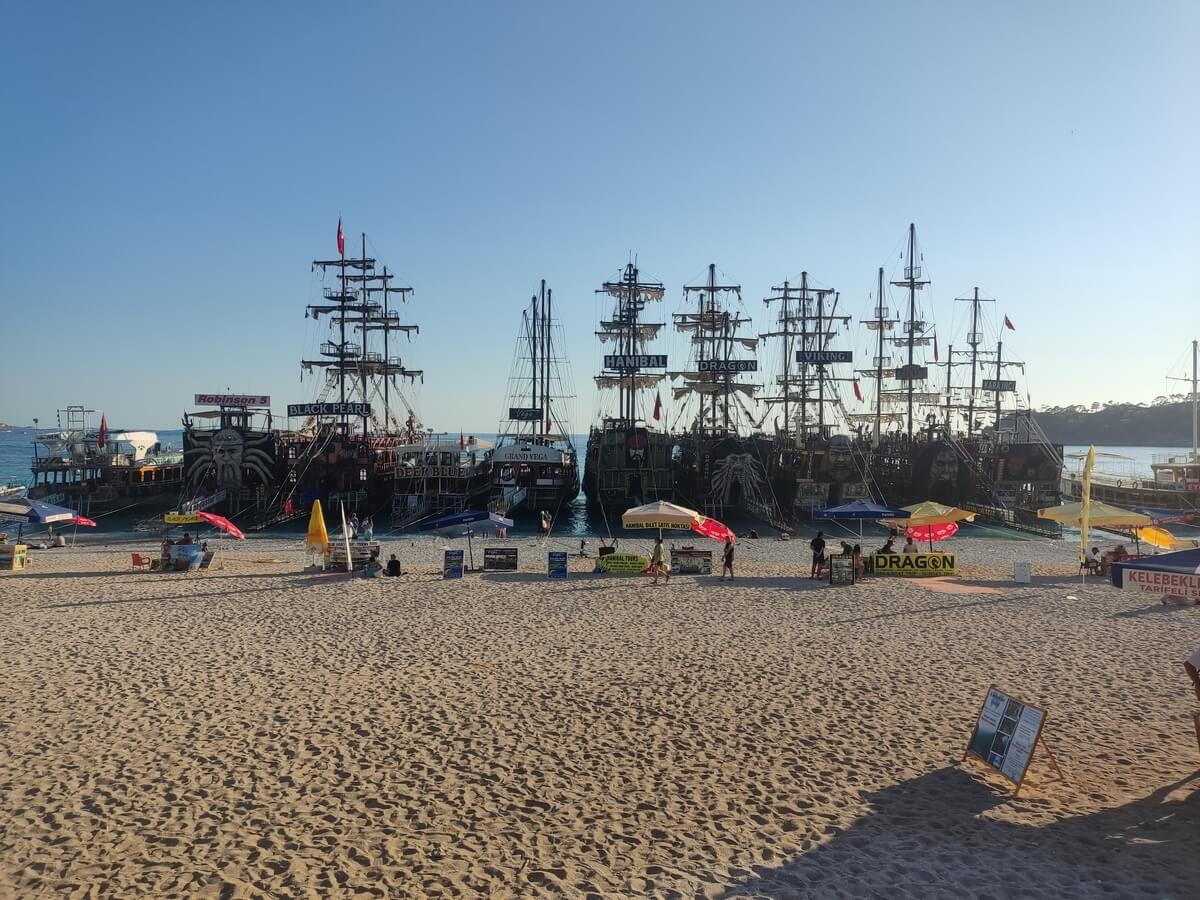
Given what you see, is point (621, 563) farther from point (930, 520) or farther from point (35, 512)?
point (35, 512)

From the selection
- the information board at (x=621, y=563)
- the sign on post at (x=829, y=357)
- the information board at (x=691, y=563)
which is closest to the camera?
the information board at (x=621, y=563)

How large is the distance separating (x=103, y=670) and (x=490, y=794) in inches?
302

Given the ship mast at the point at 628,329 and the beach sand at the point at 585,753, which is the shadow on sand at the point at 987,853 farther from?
the ship mast at the point at 628,329

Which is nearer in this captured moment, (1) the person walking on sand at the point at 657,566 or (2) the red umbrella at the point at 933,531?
(1) the person walking on sand at the point at 657,566

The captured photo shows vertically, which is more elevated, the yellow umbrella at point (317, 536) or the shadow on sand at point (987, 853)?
the yellow umbrella at point (317, 536)


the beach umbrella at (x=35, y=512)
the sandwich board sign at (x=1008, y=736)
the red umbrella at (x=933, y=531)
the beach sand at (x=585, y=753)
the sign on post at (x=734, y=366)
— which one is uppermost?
the sign on post at (x=734, y=366)

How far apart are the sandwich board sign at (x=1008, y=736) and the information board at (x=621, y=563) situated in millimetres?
13632

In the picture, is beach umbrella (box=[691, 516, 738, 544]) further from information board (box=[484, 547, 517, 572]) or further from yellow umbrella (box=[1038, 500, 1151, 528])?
yellow umbrella (box=[1038, 500, 1151, 528])

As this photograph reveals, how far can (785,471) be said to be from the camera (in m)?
52.3

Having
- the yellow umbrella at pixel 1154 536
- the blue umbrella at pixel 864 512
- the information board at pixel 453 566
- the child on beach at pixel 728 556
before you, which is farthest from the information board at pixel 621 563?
the yellow umbrella at pixel 1154 536

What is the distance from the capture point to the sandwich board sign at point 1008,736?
7820 mm

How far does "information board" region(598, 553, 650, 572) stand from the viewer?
72.1 ft

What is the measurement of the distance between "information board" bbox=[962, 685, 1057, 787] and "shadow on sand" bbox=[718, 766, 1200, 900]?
0.33 meters

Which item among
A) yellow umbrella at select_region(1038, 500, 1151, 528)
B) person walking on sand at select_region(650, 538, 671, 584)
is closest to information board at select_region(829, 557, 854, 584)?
person walking on sand at select_region(650, 538, 671, 584)
